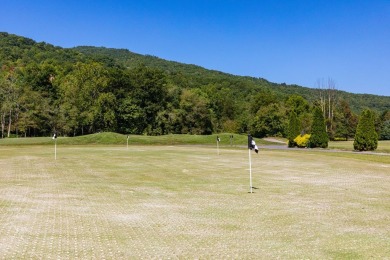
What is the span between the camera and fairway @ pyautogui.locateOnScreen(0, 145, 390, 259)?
376 inches

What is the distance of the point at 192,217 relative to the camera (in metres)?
13.2

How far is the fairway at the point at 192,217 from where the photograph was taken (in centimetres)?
955

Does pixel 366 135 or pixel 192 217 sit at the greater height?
pixel 366 135

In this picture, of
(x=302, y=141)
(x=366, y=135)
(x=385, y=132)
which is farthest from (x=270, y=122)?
(x=366, y=135)

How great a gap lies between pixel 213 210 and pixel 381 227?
18.1 ft

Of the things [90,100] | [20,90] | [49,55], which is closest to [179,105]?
[90,100]

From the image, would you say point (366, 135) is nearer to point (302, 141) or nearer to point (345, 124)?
point (302, 141)

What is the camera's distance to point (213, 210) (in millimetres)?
14445

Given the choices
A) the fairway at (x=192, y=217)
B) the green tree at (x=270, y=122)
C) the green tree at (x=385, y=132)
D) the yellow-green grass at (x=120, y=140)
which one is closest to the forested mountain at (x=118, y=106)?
the green tree at (x=270, y=122)

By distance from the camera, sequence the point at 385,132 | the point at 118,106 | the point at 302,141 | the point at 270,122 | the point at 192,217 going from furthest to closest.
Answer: the point at 385,132 < the point at 270,122 < the point at 118,106 < the point at 302,141 < the point at 192,217

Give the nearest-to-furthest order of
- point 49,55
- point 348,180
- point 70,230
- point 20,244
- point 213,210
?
1. point 20,244
2. point 70,230
3. point 213,210
4. point 348,180
5. point 49,55

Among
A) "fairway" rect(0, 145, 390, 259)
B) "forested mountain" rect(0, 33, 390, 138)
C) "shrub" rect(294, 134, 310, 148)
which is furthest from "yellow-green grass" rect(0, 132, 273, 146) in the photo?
"fairway" rect(0, 145, 390, 259)

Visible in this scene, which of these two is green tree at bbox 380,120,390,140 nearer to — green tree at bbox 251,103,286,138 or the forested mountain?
the forested mountain

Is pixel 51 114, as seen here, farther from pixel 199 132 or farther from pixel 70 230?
pixel 70 230
